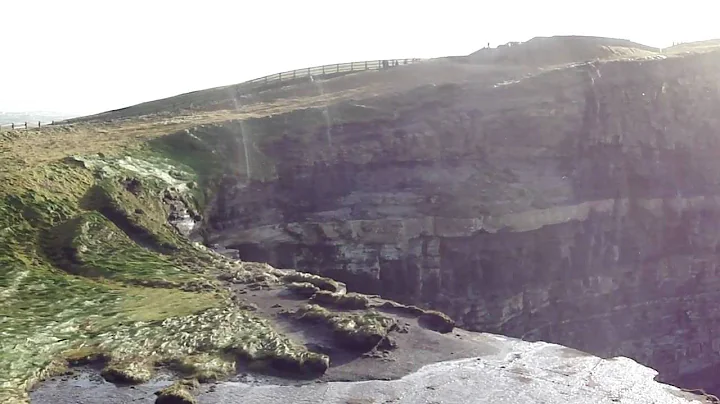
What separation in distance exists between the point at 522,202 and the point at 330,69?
99.1 feet

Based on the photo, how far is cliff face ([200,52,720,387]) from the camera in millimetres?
48938

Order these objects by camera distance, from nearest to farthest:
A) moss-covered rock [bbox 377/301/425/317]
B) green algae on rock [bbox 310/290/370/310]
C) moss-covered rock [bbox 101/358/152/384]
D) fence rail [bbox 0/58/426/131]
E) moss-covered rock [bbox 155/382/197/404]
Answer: moss-covered rock [bbox 155/382/197/404], moss-covered rock [bbox 101/358/152/384], green algae on rock [bbox 310/290/370/310], moss-covered rock [bbox 377/301/425/317], fence rail [bbox 0/58/426/131]

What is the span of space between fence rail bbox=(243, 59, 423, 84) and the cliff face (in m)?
17.9

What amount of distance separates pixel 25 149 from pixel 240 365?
2477 cm

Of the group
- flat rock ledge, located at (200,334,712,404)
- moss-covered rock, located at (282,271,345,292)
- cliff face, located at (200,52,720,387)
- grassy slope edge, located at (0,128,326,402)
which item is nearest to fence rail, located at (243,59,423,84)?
cliff face, located at (200,52,720,387)

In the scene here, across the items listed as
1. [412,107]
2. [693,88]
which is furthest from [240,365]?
[693,88]

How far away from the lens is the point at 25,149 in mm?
41000

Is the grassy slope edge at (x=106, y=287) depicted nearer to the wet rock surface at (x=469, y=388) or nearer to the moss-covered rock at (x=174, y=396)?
the wet rock surface at (x=469, y=388)

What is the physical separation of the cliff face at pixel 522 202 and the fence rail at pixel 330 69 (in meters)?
17.9

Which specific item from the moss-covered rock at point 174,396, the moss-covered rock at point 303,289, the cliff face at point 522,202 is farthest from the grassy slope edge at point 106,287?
the cliff face at point 522,202

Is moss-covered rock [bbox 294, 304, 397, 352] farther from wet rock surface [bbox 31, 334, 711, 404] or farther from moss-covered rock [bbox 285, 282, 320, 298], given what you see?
wet rock surface [bbox 31, 334, 711, 404]

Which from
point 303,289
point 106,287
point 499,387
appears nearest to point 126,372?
point 106,287

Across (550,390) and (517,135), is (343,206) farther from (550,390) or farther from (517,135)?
(550,390)

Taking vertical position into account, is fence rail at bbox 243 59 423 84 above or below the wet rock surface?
above
